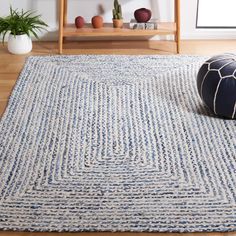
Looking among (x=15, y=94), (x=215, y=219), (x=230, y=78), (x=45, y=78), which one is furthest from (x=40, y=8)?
(x=215, y=219)

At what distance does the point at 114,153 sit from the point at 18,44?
142 centimetres

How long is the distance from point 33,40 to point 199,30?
1.22 meters

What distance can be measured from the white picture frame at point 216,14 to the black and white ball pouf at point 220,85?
1198 mm

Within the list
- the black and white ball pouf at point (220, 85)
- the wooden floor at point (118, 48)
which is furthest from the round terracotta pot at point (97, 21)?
the black and white ball pouf at point (220, 85)

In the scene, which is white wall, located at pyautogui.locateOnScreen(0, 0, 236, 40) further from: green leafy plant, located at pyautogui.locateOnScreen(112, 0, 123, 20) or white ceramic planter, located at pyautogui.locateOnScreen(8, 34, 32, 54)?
white ceramic planter, located at pyautogui.locateOnScreen(8, 34, 32, 54)

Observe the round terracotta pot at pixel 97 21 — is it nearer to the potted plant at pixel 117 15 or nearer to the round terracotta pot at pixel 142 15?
the potted plant at pixel 117 15

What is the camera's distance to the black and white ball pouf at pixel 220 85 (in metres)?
2.15

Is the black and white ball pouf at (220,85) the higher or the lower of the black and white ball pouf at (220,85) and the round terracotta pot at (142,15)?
the lower

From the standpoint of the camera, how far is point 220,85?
2.17 metres

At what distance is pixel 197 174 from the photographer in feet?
6.07

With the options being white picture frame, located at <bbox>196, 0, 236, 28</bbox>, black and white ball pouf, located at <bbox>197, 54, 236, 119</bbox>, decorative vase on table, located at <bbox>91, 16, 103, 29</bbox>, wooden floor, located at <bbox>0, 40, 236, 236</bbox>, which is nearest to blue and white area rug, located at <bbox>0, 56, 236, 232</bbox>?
black and white ball pouf, located at <bbox>197, 54, 236, 119</bbox>

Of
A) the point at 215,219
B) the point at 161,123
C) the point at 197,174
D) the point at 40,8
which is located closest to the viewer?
the point at 215,219

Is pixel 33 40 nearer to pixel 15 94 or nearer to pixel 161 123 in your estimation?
pixel 15 94

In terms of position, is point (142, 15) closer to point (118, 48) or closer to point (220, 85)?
point (118, 48)
